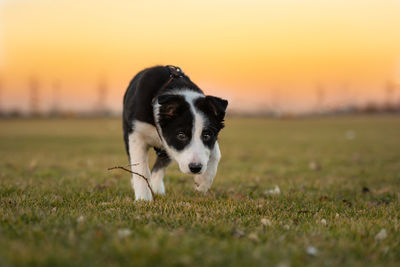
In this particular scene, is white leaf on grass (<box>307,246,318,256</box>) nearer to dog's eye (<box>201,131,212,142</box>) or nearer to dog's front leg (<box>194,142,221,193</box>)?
dog's eye (<box>201,131,212,142</box>)

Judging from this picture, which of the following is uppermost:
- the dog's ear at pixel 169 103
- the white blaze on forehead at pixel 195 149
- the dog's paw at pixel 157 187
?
the dog's ear at pixel 169 103

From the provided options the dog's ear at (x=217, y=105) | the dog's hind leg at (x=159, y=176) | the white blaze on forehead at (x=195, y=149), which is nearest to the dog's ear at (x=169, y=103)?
the white blaze on forehead at (x=195, y=149)

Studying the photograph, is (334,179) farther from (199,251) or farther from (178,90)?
(199,251)

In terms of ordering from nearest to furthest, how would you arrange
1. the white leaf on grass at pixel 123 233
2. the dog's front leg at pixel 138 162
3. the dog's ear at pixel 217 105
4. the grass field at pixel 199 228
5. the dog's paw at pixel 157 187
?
the grass field at pixel 199 228 → the white leaf on grass at pixel 123 233 → the dog's ear at pixel 217 105 → the dog's front leg at pixel 138 162 → the dog's paw at pixel 157 187

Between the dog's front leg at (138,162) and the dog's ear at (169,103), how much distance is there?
91 cm

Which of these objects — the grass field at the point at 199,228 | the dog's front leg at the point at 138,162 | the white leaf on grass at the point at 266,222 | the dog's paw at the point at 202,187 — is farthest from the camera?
the dog's paw at the point at 202,187

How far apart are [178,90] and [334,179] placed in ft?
18.4

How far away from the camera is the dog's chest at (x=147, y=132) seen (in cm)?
596

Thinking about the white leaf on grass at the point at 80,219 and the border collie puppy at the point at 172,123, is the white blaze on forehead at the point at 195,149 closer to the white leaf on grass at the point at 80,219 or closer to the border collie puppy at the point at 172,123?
the border collie puppy at the point at 172,123

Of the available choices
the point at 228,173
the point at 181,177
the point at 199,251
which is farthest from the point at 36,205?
the point at 228,173

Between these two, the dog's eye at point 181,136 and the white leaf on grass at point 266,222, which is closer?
the white leaf on grass at point 266,222

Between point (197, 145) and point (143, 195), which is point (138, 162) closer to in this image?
point (143, 195)

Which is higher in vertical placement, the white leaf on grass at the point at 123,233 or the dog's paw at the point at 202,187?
the white leaf on grass at the point at 123,233

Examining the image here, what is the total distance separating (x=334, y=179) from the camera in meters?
9.84
